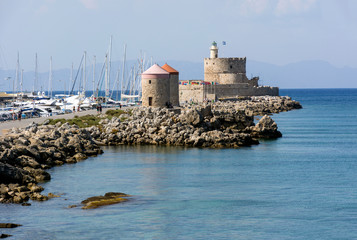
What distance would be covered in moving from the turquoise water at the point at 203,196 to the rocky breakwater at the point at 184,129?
100 cm

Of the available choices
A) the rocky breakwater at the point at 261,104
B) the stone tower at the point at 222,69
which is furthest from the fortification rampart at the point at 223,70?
the rocky breakwater at the point at 261,104

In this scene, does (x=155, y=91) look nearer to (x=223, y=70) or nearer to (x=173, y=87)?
(x=173, y=87)

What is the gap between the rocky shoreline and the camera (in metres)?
18.0

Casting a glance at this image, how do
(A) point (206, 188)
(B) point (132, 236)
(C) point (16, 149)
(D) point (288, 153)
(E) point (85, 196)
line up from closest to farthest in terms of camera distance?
(B) point (132, 236), (E) point (85, 196), (A) point (206, 188), (C) point (16, 149), (D) point (288, 153)

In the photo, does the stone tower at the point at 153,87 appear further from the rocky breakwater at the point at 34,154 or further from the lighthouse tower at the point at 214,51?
the lighthouse tower at the point at 214,51

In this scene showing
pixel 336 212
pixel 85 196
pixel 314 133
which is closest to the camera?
pixel 336 212

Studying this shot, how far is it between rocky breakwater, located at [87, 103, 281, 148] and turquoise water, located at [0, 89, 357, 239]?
3.29ft

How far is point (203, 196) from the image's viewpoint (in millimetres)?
18047

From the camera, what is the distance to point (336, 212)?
638 inches

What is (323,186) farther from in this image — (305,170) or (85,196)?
(85,196)

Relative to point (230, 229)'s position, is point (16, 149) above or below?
above

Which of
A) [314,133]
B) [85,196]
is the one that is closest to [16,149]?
[85,196]

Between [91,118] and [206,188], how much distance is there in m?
17.2

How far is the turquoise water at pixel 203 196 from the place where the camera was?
14.3 meters
